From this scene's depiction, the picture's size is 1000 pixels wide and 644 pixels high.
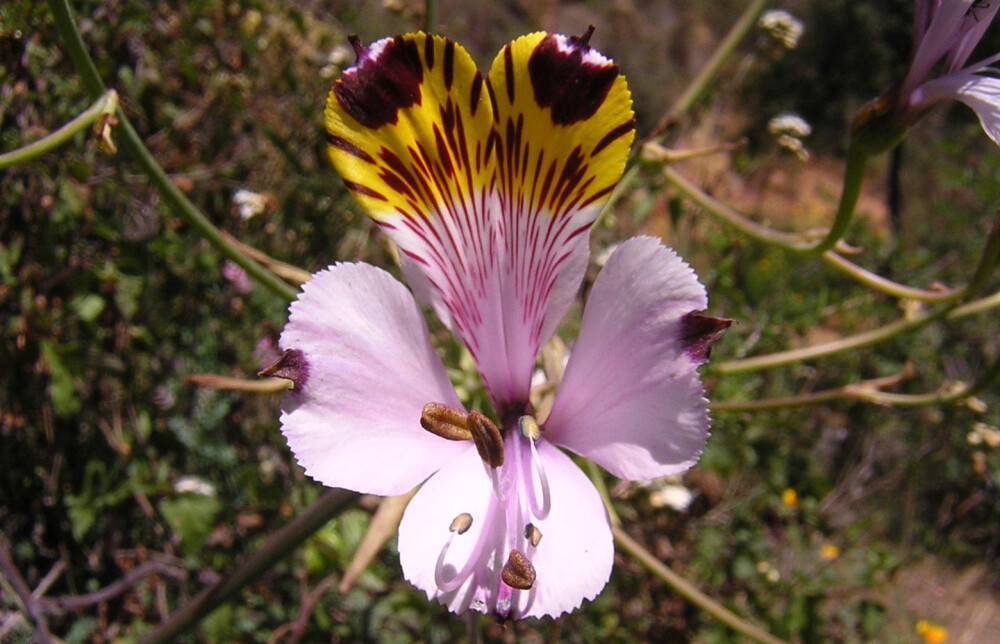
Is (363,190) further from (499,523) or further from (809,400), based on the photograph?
(809,400)

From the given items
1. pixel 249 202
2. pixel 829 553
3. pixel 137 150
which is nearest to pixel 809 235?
pixel 137 150

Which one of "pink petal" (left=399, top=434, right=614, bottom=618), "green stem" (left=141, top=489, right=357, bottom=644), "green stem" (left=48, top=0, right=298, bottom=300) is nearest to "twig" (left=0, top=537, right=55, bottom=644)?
"green stem" (left=141, top=489, right=357, bottom=644)

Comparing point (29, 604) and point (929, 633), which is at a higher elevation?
point (29, 604)

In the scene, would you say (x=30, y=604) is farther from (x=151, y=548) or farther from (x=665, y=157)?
(x=665, y=157)

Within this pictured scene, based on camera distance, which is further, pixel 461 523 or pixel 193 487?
pixel 193 487

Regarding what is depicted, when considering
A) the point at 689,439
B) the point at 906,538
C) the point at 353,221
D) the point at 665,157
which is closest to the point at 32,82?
the point at 353,221

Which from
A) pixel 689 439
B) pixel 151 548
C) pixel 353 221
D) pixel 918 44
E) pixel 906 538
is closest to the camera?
pixel 689 439

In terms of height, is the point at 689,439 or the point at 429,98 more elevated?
the point at 429,98
